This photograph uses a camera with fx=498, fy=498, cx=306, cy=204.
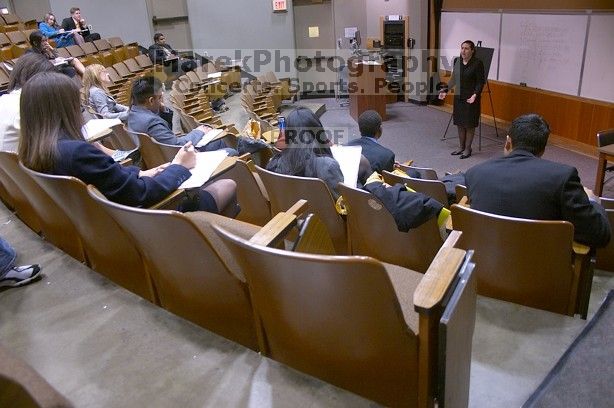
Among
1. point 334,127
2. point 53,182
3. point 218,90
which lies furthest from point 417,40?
point 53,182

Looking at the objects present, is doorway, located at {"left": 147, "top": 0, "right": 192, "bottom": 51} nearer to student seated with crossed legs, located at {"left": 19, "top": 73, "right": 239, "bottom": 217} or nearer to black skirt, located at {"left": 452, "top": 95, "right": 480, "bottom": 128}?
black skirt, located at {"left": 452, "top": 95, "right": 480, "bottom": 128}

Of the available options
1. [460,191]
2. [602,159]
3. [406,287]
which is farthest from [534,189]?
[602,159]

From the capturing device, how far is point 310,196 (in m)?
2.61

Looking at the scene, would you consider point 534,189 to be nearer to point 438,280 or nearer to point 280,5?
point 438,280

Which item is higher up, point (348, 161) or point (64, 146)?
point (64, 146)

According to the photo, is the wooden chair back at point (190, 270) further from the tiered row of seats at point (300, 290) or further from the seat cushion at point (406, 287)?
the seat cushion at point (406, 287)

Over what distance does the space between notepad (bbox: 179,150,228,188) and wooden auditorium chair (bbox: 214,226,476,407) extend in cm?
84

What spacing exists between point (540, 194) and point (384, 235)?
0.74 meters

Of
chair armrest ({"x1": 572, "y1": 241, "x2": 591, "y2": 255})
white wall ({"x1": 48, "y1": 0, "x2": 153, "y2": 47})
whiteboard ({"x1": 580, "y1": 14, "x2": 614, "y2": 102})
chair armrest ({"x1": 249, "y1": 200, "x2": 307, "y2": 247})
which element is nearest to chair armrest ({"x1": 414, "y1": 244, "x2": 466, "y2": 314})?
chair armrest ({"x1": 249, "y1": 200, "x2": 307, "y2": 247})

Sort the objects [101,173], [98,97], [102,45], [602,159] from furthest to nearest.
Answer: [102,45] → [98,97] → [602,159] → [101,173]

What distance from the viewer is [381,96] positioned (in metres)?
7.78

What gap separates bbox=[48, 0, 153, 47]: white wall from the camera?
1073cm

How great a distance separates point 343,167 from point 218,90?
19.8 feet

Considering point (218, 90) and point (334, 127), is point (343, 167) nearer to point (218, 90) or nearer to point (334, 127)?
point (334, 127)
